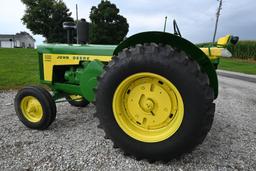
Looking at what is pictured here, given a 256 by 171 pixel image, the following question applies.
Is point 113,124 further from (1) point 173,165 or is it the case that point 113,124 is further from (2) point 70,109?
(2) point 70,109

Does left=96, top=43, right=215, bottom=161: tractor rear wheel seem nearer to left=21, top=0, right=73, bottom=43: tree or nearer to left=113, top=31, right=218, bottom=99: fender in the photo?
left=113, top=31, right=218, bottom=99: fender

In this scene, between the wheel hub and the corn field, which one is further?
the corn field

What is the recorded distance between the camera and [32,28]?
37.9 m

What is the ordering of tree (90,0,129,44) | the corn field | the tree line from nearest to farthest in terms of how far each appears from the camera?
the corn field
tree (90,0,129,44)
the tree line

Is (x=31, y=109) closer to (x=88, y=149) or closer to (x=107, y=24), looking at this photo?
(x=88, y=149)

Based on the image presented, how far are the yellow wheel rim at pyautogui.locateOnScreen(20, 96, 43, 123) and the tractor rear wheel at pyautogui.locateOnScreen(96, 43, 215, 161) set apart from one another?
1.30 meters

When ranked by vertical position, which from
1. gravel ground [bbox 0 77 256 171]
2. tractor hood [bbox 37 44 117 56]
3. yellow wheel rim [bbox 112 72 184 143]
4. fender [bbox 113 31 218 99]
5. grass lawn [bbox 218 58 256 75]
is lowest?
gravel ground [bbox 0 77 256 171]

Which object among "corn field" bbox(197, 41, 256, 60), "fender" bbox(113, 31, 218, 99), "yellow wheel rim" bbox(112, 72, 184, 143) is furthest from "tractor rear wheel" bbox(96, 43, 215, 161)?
"corn field" bbox(197, 41, 256, 60)

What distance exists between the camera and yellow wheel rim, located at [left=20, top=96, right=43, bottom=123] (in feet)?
11.2

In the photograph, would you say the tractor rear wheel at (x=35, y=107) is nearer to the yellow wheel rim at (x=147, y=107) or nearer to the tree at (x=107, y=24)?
the yellow wheel rim at (x=147, y=107)

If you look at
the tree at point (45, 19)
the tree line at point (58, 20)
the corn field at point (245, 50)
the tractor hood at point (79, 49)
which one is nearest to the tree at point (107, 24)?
the tree line at point (58, 20)

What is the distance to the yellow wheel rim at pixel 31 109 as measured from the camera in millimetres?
3400

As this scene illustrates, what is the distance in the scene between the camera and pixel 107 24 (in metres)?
37.5

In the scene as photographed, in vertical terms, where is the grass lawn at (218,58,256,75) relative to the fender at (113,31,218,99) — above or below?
below
